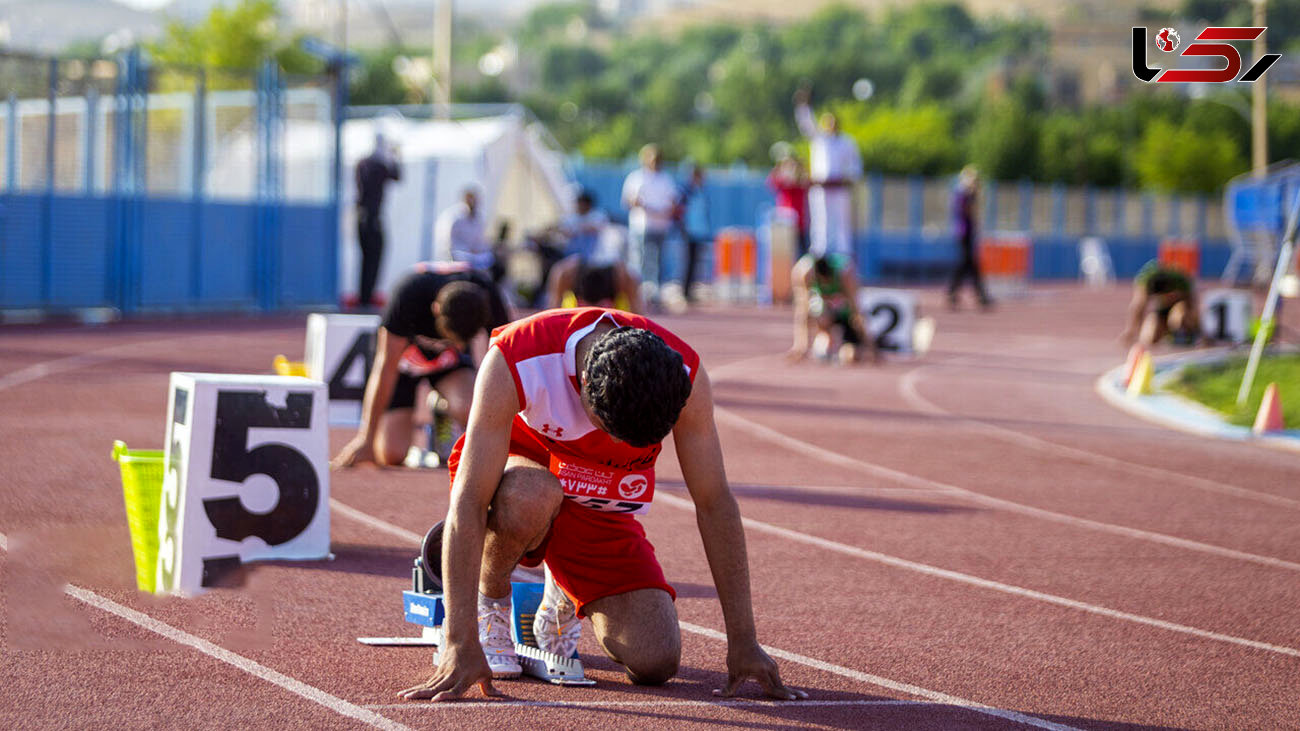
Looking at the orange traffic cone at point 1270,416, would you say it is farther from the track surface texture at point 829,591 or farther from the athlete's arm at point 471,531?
the athlete's arm at point 471,531

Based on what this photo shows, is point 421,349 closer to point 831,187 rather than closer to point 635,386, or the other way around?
point 635,386

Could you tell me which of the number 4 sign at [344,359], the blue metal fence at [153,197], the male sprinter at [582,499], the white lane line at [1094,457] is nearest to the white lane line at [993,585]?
the male sprinter at [582,499]

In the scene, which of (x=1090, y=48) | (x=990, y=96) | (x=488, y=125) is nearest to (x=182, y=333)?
(x=488, y=125)

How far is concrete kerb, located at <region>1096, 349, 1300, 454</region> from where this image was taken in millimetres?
12094

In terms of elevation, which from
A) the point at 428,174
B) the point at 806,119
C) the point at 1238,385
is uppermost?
the point at 806,119

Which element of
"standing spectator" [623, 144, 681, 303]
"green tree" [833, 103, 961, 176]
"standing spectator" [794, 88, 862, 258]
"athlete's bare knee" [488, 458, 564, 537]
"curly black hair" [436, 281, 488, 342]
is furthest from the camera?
"green tree" [833, 103, 961, 176]

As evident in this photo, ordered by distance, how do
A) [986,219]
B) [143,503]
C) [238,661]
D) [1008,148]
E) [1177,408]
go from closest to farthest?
[238,661] < [143,503] < [1177,408] < [986,219] < [1008,148]

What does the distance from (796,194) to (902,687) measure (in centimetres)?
2156

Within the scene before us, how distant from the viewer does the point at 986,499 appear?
913 centimetres

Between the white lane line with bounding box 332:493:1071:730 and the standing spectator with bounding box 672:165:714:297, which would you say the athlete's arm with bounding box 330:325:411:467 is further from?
the standing spectator with bounding box 672:165:714:297

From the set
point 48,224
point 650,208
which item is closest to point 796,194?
point 650,208

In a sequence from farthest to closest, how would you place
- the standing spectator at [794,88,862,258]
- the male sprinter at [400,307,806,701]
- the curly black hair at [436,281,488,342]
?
1. the standing spectator at [794,88,862,258]
2. the curly black hair at [436,281,488,342]
3. the male sprinter at [400,307,806,701]

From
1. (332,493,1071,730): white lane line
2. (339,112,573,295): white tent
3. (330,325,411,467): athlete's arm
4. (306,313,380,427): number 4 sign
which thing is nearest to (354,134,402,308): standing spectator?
(339,112,573,295): white tent

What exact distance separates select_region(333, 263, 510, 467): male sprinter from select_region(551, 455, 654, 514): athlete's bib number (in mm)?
3187
